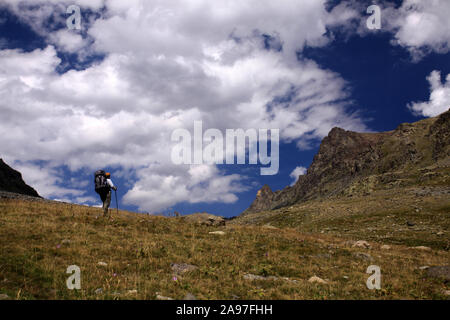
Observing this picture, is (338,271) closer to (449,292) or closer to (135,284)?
(449,292)

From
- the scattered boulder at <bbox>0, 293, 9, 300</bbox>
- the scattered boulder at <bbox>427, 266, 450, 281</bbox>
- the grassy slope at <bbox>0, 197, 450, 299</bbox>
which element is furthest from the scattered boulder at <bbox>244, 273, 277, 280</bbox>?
the scattered boulder at <bbox>427, 266, 450, 281</bbox>

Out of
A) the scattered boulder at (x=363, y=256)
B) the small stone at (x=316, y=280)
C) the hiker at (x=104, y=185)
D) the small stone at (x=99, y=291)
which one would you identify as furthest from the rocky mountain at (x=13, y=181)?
the small stone at (x=316, y=280)

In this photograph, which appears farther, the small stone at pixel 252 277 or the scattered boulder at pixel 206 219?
the scattered boulder at pixel 206 219

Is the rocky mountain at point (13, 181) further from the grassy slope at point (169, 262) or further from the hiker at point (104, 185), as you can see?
the grassy slope at point (169, 262)

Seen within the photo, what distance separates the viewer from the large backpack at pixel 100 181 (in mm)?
19375

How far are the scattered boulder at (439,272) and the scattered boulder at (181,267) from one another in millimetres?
10333

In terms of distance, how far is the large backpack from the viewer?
1938 cm

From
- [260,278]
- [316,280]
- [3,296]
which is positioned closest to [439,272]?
[316,280]

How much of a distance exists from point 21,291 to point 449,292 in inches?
544

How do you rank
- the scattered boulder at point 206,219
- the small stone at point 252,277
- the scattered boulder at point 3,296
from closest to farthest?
the scattered boulder at point 3,296 < the small stone at point 252,277 < the scattered boulder at point 206,219

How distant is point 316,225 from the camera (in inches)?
2103

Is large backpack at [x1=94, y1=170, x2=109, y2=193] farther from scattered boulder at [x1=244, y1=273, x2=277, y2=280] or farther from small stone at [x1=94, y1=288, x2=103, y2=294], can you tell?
scattered boulder at [x1=244, y1=273, x2=277, y2=280]
